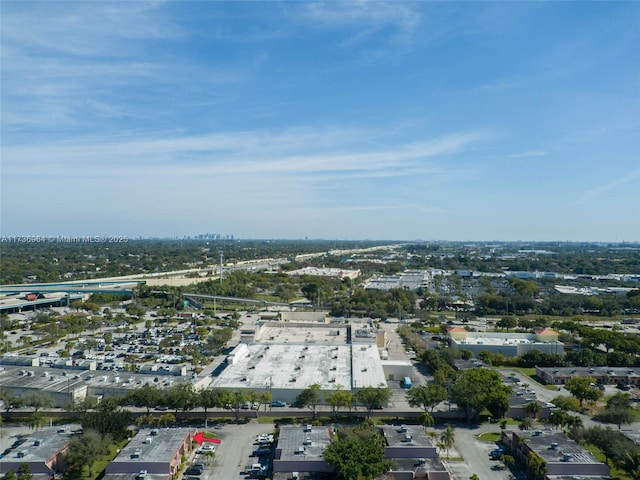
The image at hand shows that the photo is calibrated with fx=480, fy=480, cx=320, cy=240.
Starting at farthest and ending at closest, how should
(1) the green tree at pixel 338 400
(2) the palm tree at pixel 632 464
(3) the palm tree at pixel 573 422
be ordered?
(1) the green tree at pixel 338 400 → (3) the palm tree at pixel 573 422 → (2) the palm tree at pixel 632 464

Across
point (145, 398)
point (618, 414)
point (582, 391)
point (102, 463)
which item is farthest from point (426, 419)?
point (102, 463)

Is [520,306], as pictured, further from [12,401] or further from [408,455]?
[12,401]

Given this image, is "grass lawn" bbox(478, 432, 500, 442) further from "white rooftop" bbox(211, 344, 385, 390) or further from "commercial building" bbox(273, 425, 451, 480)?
"white rooftop" bbox(211, 344, 385, 390)

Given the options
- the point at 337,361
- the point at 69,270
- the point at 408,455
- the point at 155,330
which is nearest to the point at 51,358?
the point at 155,330

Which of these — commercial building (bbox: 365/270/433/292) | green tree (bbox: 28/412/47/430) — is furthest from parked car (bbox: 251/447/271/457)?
commercial building (bbox: 365/270/433/292)

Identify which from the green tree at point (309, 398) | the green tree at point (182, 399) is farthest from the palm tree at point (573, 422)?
the green tree at point (182, 399)

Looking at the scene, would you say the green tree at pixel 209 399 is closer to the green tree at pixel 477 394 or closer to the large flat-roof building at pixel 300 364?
the large flat-roof building at pixel 300 364
